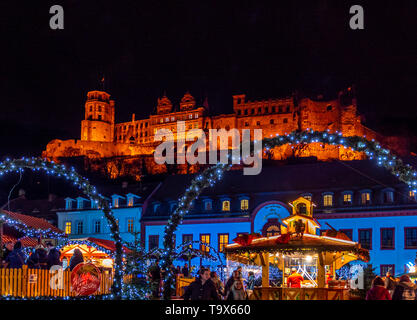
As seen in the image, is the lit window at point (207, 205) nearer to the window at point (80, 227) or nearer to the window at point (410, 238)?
the window at point (80, 227)

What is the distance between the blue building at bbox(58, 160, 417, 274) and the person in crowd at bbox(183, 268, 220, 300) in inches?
987

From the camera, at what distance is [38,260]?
18922 mm

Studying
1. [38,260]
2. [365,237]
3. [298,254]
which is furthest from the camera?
[365,237]

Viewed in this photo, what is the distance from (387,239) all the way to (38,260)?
26.6 meters

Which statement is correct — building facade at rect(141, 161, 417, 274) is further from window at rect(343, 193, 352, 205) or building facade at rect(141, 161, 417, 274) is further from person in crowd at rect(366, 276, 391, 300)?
person in crowd at rect(366, 276, 391, 300)

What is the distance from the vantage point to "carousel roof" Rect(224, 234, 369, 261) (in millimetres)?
16125

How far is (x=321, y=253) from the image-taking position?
16.4m

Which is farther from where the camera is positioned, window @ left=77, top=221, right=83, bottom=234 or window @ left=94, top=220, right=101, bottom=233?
window @ left=77, top=221, right=83, bottom=234

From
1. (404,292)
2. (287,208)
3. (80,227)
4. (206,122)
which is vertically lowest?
(404,292)

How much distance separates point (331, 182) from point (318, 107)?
3265 inches

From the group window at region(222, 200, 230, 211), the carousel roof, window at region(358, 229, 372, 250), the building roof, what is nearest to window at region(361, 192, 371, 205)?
the building roof

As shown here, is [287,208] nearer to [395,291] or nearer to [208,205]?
[208,205]

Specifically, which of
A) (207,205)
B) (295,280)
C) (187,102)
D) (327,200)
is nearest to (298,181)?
(327,200)
